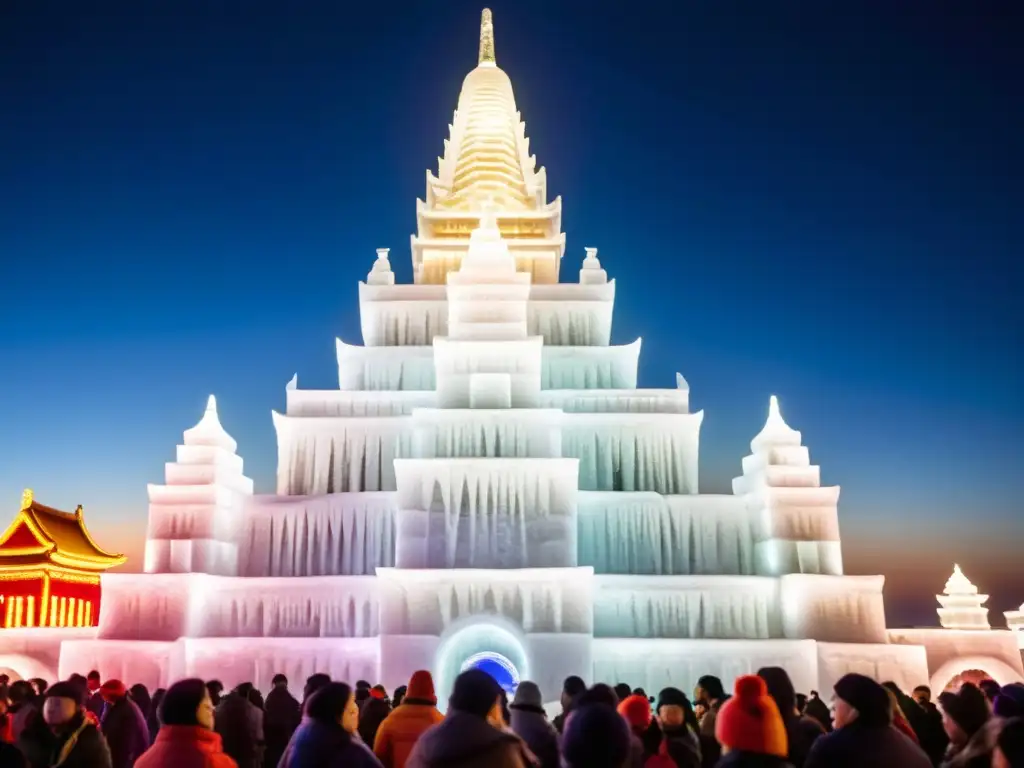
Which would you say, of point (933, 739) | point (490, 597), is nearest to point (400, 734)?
point (933, 739)

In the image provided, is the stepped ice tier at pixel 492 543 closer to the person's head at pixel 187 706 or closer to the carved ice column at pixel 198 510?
the carved ice column at pixel 198 510

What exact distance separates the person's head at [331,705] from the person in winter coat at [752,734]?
246cm

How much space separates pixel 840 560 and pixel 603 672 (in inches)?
343

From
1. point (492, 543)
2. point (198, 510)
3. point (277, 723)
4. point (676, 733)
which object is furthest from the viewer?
point (198, 510)

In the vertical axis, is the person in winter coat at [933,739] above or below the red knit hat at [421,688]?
below

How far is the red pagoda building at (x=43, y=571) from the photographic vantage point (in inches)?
1569

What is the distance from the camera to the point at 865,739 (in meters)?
5.83

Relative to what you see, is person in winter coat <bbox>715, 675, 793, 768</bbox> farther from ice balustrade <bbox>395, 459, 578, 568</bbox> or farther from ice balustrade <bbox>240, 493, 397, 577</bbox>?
ice balustrade <bbox>240, 493, 397, 577</bbox>

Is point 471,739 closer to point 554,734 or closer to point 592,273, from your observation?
point 554,734

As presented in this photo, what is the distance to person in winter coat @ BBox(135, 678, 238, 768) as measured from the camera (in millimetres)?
6184

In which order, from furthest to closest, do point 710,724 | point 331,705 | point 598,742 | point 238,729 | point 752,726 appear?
point 238,729
point 710,724
point 331,705
point 752,726
point 598,742

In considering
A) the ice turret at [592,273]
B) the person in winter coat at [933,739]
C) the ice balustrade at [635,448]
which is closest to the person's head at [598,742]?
the person in winter coat at [933,739]

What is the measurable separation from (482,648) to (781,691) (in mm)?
20181

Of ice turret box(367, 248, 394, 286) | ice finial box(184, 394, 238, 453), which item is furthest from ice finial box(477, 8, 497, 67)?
ice finial box(184, 394, 238, 453)
